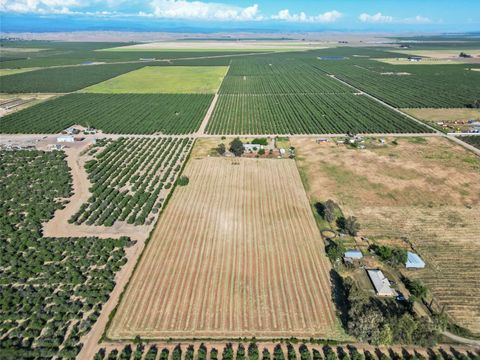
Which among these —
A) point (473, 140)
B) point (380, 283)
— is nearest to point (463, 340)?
point (380, 283)

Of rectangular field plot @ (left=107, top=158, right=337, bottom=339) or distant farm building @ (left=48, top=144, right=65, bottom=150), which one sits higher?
rectangular field plot @ (left=107, top=158, right=337, bottom=339)

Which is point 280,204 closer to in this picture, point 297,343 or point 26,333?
point 297,343

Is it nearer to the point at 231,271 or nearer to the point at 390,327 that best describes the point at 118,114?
the point at 231,271

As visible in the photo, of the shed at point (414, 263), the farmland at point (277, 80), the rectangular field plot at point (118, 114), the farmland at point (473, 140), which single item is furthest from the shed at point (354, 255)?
the farmland at point (277, 80)

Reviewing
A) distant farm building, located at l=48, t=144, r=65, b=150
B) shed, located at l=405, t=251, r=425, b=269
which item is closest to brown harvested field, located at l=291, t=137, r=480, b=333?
shed, located at l=405, t=251, r=425, b=269

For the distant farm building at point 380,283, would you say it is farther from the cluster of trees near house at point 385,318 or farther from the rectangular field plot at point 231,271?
the rectangular field plot at point 231,271

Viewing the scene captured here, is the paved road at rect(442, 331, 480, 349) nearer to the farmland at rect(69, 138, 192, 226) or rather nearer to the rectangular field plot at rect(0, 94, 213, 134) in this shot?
the farmland at rect(69, 138, 192, 226)
